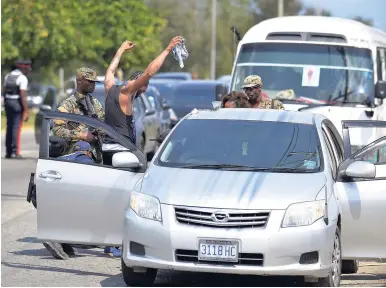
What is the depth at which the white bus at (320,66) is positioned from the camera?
58.0 feet

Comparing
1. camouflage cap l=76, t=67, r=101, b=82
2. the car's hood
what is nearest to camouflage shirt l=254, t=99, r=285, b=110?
camouflage cap l=76, t=67, r=101, b=82

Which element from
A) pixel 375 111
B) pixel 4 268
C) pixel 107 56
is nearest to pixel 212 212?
pixel 4 268

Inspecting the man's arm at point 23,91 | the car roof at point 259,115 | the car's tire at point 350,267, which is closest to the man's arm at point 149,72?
the car roof at point 259,115

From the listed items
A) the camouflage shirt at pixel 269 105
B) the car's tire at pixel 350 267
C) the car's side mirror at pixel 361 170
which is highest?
the car's side mirror at pixel 361 170

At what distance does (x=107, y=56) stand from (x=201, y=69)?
37.4 metres

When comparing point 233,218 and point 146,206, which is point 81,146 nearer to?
point 146,206

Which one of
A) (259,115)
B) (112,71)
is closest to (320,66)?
(112,71)

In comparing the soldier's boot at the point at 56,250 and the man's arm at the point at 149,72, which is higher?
the man's arm at the point at 149,72

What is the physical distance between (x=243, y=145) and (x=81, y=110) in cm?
251

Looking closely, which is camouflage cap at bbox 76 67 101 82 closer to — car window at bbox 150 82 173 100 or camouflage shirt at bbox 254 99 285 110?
camouflage shirt at bbox 254 99 285 110

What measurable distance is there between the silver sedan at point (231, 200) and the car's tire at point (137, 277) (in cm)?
1

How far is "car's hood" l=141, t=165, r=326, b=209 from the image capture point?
897cm

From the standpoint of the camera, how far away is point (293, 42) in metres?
18.2

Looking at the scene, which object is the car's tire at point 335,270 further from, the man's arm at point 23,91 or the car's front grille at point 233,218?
the man's arm at point 23,91
